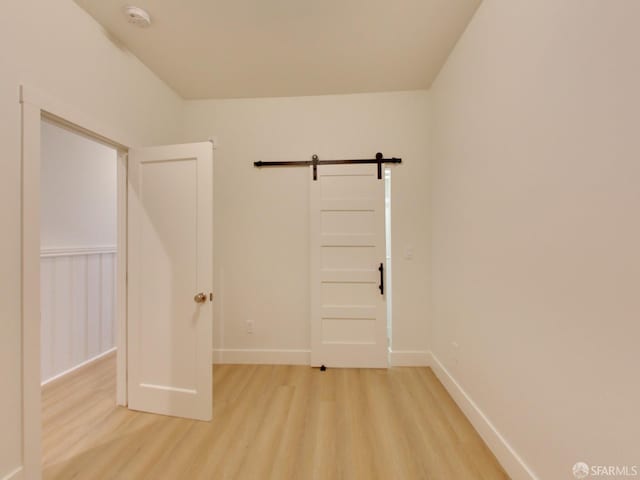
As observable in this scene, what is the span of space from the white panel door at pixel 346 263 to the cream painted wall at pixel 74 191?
204 centimetres

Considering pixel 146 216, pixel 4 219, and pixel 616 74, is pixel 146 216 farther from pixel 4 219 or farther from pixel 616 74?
pixel 616 74

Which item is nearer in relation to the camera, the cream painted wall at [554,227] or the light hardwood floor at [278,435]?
the cream painted wall at [554,227]

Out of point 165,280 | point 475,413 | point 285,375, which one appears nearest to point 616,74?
point 475,413

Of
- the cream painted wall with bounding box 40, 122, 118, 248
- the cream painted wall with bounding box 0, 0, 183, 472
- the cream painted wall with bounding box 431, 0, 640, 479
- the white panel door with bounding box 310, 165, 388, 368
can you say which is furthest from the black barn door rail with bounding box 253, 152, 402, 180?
the cream painted wall with bounding box 40, 122, 118, 248

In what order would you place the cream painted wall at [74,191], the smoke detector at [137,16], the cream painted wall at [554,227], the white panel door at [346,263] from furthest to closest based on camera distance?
the white panel door at [346,263]
the cream painted wall at [74,191]
the smoke detector at [137,16]
the cream painted wall at [554,227]

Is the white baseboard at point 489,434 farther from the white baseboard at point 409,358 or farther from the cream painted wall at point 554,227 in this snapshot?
the white baseboard at point 409,358

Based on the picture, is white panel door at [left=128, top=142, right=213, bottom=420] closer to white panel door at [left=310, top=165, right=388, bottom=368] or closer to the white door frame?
the white door frame

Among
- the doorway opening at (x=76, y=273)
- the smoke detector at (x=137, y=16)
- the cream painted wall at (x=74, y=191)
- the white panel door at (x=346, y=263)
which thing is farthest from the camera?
the white panel door at (x=346, y=263)

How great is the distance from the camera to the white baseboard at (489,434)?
4.41 feet

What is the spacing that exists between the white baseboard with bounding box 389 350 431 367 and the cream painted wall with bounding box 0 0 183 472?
268cm

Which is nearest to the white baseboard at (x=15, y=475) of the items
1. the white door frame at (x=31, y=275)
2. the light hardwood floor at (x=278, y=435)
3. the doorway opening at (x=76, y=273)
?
the white door frame at (x=31, y=275)

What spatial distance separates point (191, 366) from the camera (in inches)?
75.8

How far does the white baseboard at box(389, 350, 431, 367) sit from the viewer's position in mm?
→ 2660

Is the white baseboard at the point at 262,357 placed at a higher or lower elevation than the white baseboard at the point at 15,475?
lower
